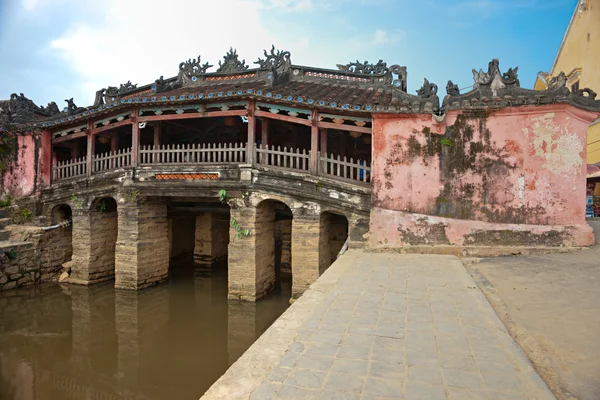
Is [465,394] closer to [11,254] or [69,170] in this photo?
[11,254]

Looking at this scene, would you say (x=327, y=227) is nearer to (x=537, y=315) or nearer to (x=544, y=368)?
(x=537, y=315)

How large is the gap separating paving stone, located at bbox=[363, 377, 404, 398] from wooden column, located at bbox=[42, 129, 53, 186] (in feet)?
48.3

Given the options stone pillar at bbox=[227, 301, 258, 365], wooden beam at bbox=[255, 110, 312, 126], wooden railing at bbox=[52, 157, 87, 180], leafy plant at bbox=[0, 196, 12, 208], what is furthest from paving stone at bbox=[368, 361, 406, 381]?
leafy plant at bbox=[0, 196, 12, 208]

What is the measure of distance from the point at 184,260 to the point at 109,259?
3.53 m

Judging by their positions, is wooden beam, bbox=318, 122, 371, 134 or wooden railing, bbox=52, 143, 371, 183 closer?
wooden beam, bbox=318, 122, 371, 134

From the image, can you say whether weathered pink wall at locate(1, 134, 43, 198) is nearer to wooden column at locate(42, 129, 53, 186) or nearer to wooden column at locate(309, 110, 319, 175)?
wooden column at locate(42, 129, 53, 186)

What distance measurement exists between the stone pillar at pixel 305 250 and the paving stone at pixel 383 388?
256 inches

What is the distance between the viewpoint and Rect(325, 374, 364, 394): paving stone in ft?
9.27

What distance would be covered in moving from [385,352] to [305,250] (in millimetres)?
6129

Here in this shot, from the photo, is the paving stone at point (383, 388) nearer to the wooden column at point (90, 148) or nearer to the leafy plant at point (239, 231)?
the leafy plant at point (239, 231)

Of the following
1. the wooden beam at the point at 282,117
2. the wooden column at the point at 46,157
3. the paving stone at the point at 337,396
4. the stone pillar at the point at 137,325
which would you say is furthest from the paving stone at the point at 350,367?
the wooden column at the point at 46,157

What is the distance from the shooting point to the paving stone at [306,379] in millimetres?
2885

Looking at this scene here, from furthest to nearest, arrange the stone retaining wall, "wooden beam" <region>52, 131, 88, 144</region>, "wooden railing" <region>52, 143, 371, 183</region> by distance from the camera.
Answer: "wooden beam" <region>52, 131, 88, 144</region> → the stone retaining wall → "wooden railing" <region>52, 143, 371, 183</region>

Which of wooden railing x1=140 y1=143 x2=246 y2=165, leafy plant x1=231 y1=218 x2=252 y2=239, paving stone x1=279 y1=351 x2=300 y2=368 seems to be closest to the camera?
paving stone x1=279 y1=351 x2=300 y2=368
